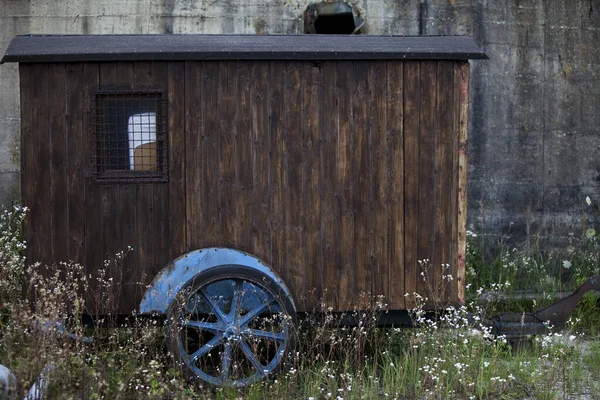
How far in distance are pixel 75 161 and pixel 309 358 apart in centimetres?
269

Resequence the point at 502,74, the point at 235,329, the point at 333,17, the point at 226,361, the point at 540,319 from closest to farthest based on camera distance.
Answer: the point at 226,361, the point at 235,329, the point at 540,319, the point at 333,17, the point at 502,74

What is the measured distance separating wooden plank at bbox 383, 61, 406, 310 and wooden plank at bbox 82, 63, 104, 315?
2503mm

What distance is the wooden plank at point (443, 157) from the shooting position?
21.8ft

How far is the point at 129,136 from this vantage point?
661 cm

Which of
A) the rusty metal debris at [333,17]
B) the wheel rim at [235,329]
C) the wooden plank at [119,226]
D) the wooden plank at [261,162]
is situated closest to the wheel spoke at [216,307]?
the wheel rim at [235,329]

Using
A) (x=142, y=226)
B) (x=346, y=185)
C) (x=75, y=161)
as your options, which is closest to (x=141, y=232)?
(x=142, y=226)

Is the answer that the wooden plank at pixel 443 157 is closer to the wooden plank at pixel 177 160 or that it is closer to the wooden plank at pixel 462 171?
the wooden plank at pixel 462 171

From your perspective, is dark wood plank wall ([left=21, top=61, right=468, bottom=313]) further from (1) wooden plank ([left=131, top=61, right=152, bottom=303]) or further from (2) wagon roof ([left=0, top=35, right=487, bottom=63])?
(2) wagon roof ([left=0, top=35, right=487, bottom=63])

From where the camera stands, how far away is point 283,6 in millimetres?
10000

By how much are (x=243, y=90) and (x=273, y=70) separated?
1.03 ft

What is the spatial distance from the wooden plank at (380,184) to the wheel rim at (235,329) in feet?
3.09

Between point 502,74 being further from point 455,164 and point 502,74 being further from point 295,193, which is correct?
point 295,193

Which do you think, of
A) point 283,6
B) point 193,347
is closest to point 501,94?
point 283,6

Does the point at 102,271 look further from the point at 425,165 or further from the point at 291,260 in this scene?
the point at 425,165
